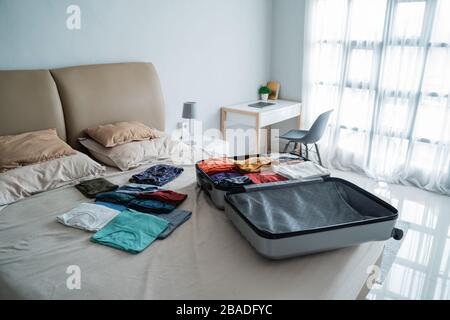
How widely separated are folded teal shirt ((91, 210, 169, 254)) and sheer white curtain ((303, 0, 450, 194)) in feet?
9.33

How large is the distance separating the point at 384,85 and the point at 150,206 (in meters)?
2.82

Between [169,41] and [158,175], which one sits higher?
[169,41]

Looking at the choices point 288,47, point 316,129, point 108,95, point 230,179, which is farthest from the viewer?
point 288,47

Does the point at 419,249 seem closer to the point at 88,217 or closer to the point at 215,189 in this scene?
the point at 215,189

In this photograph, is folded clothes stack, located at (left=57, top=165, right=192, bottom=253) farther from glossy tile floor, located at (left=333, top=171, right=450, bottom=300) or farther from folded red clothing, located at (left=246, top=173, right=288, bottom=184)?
glossy tile floor, located at (left=333, top=171, right=450, bottom=300)

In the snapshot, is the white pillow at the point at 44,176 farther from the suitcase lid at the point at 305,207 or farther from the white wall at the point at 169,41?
the suitcase lid at the point at 305,207

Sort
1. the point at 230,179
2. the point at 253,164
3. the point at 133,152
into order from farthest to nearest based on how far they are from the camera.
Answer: the point at 133,152 → the point at 253,164 → the point at 230,179

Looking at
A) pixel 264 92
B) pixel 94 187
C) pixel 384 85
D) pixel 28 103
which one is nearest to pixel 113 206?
pixel 94 187

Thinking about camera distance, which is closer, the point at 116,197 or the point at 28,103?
the point at 116,197

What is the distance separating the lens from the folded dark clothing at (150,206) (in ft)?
5.98

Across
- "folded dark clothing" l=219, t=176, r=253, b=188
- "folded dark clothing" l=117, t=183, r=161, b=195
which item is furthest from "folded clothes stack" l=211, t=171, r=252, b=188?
"folded dark clothing" l=117, t=183, r=161, b=195

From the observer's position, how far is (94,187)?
2.08 m

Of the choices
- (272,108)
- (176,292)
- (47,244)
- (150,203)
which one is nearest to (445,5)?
(272,108)
